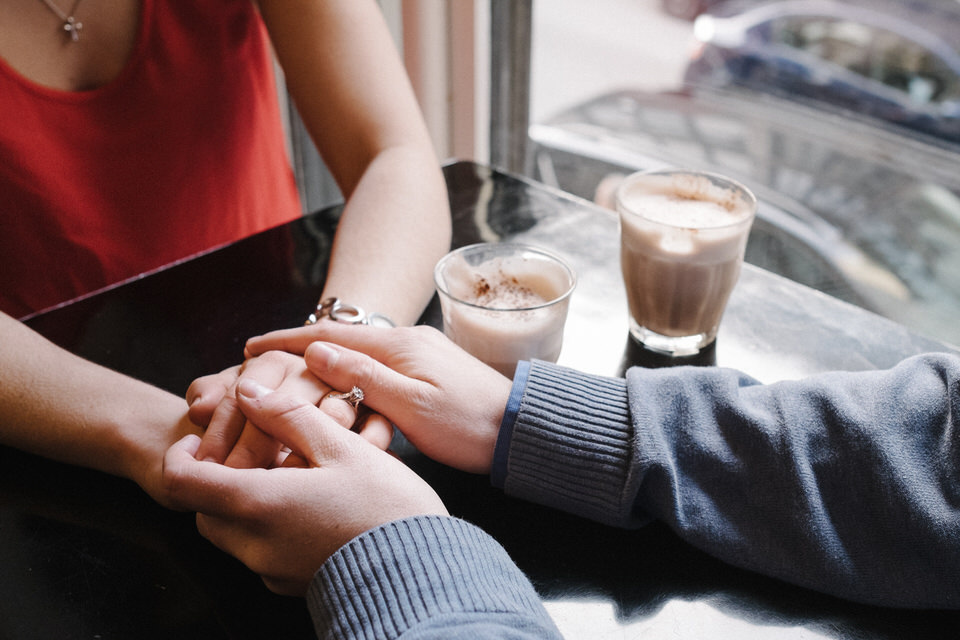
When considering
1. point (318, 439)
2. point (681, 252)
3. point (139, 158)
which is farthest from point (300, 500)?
point (139, 158)

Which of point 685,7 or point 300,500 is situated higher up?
point 685,7

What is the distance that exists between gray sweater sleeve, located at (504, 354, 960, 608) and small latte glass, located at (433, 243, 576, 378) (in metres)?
0.09

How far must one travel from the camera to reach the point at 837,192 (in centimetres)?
186

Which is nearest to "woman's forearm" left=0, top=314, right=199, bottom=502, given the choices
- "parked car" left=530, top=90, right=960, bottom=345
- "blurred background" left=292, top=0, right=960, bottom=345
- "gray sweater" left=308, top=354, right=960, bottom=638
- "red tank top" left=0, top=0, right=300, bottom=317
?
"gray sweater" left=308, top=354, right=960, bottom=638

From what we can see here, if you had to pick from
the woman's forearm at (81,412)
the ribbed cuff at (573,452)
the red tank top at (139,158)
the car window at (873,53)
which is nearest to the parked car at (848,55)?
the car window at (873,53)

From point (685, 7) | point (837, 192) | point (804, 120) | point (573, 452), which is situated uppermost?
point (685, 7)

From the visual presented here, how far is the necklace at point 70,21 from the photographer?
1.04 meters

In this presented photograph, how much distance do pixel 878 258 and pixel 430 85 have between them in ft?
3.94

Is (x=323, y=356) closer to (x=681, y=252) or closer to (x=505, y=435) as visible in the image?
Answer: (x=505, y=435)

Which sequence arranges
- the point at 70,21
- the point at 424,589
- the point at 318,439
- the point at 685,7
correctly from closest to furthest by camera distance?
the point at 424,589
the point at 318,439
the point at 70,21
the point at 685,7

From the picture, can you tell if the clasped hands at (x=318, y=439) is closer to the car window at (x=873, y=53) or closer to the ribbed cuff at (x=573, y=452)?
the ribbed cuff at (x=573, y=452)

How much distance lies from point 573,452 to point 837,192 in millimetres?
1534

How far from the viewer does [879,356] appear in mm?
813

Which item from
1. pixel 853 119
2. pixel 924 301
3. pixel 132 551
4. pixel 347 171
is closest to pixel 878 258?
pixel 924 301
